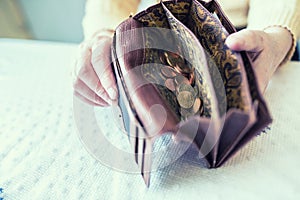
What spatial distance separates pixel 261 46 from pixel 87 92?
0.74 feet

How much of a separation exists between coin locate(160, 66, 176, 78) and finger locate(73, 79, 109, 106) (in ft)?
0.36

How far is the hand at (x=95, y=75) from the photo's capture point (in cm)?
32

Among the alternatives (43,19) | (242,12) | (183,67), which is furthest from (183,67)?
(43,19)

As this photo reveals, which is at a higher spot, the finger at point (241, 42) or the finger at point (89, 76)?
the finger at point (241, 42)

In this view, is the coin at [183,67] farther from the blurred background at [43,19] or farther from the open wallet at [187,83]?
the blurred background at [43,19]

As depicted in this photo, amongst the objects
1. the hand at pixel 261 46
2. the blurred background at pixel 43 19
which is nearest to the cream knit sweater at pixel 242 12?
the hand at pixel 261 46

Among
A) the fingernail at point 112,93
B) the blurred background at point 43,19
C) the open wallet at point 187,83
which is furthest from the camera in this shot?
the blurred background at point 43,19

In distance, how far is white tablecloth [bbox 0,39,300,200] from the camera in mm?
262

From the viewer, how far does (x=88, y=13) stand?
0.58m

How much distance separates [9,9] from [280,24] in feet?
2.81

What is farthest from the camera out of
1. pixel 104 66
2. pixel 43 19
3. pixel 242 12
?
pixel 43 19

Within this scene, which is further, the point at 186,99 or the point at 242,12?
the point at 242,12

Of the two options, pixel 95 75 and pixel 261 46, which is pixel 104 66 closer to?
pixel 95 75

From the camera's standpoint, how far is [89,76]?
0.37 metres
